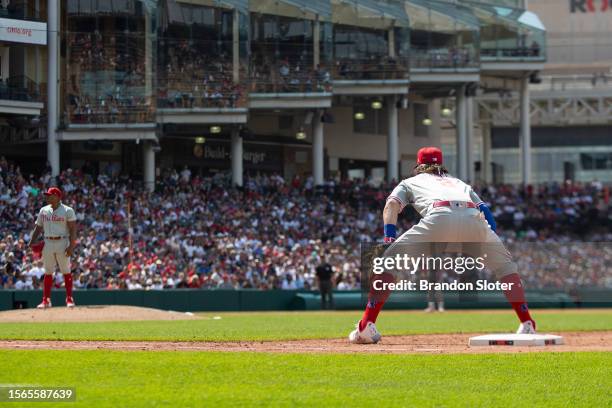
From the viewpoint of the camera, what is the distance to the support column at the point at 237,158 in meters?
45.3

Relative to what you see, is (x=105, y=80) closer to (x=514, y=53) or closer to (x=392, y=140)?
(x=392, y=140)

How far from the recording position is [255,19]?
4531 cm

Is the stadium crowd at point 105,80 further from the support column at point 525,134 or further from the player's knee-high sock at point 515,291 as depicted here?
the player's knee-high sock at point 515,291

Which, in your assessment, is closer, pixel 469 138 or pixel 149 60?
pixel 149 60

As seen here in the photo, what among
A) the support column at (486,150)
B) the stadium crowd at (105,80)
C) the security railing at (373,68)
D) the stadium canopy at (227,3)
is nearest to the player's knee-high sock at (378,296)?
the stadium crowd at (105,80)

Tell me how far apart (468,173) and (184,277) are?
2354cm

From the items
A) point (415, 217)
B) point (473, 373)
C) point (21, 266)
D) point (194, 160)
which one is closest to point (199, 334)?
point (473, 373)

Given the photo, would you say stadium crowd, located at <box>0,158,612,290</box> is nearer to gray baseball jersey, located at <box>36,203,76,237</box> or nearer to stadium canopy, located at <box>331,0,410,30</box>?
stadium canopy, located at <box>331,0,410,30</box>

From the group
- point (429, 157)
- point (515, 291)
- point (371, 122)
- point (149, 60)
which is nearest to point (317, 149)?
point (371, 122)

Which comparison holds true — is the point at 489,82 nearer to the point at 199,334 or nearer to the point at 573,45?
the point at 573,45

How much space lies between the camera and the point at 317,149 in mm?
48969

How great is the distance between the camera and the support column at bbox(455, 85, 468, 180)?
5200cm

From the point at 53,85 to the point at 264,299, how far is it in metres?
12.8

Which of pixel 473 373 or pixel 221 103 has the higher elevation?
pixel 221 103
